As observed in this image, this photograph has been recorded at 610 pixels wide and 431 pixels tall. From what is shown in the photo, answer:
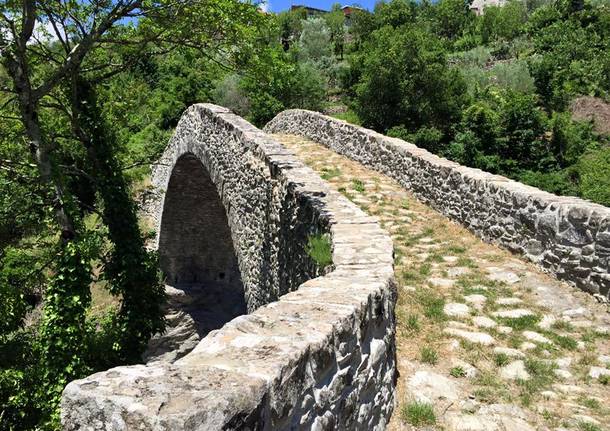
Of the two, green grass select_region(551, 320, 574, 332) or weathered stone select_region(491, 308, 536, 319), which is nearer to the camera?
green grass select_region(551, 320, 574, 332)

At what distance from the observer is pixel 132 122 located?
610 inches

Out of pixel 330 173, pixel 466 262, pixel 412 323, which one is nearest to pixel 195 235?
pixel 330 173

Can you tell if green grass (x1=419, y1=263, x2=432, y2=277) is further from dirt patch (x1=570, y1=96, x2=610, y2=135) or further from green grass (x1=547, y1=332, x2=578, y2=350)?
dirt patch (x1=570, y1=96, x2=610, y2=135)

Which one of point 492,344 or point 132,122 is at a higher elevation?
point 132,122

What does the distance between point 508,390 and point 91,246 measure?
6660 millimetres

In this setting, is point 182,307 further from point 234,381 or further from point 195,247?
point 234,381

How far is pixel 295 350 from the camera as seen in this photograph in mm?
2406

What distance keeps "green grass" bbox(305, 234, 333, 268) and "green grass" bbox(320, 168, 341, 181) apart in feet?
18.9

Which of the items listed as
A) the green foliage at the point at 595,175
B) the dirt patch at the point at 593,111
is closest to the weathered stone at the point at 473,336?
the green foliage at the point at 595,175

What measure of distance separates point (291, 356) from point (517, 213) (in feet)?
17.1

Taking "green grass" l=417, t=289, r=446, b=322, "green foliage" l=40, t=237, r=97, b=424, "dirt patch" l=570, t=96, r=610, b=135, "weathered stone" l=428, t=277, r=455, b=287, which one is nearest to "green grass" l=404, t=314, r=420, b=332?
"green grass" l=417, t=289, r=446, b=322

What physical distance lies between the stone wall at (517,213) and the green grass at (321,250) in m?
2.85

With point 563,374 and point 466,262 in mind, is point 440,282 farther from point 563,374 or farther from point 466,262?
point 563,374

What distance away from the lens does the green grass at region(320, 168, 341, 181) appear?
11.1 meters
